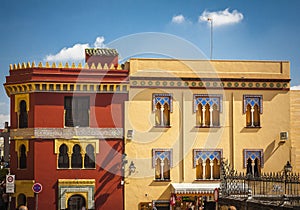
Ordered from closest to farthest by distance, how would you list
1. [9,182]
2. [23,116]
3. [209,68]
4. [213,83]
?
[9,182]
[23,116]
[213,83]
[209,68]

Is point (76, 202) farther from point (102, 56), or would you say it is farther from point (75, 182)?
point (102, 56)

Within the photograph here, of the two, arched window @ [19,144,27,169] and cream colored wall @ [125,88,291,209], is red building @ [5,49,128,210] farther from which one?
cream colored wall @ [125,88,291,209]

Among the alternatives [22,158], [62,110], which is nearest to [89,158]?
[62,110]

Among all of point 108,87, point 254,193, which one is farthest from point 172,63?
point 254,193

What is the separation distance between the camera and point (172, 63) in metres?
28.9

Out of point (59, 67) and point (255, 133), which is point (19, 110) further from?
point (255, 133)

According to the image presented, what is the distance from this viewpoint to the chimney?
1166 inches

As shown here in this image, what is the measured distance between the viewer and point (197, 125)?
29.1 meters

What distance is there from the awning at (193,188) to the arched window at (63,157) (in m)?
5.20

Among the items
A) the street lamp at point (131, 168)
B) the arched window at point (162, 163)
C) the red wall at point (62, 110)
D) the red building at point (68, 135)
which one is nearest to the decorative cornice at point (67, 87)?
the red building at point (68, 135)

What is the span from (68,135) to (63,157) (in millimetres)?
1079

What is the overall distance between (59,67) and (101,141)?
406 cm

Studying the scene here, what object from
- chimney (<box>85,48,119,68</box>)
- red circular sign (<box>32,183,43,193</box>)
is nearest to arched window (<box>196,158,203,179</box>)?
chimney (<box>85,48,119,68</box>)

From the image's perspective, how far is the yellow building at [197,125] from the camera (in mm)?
28281
